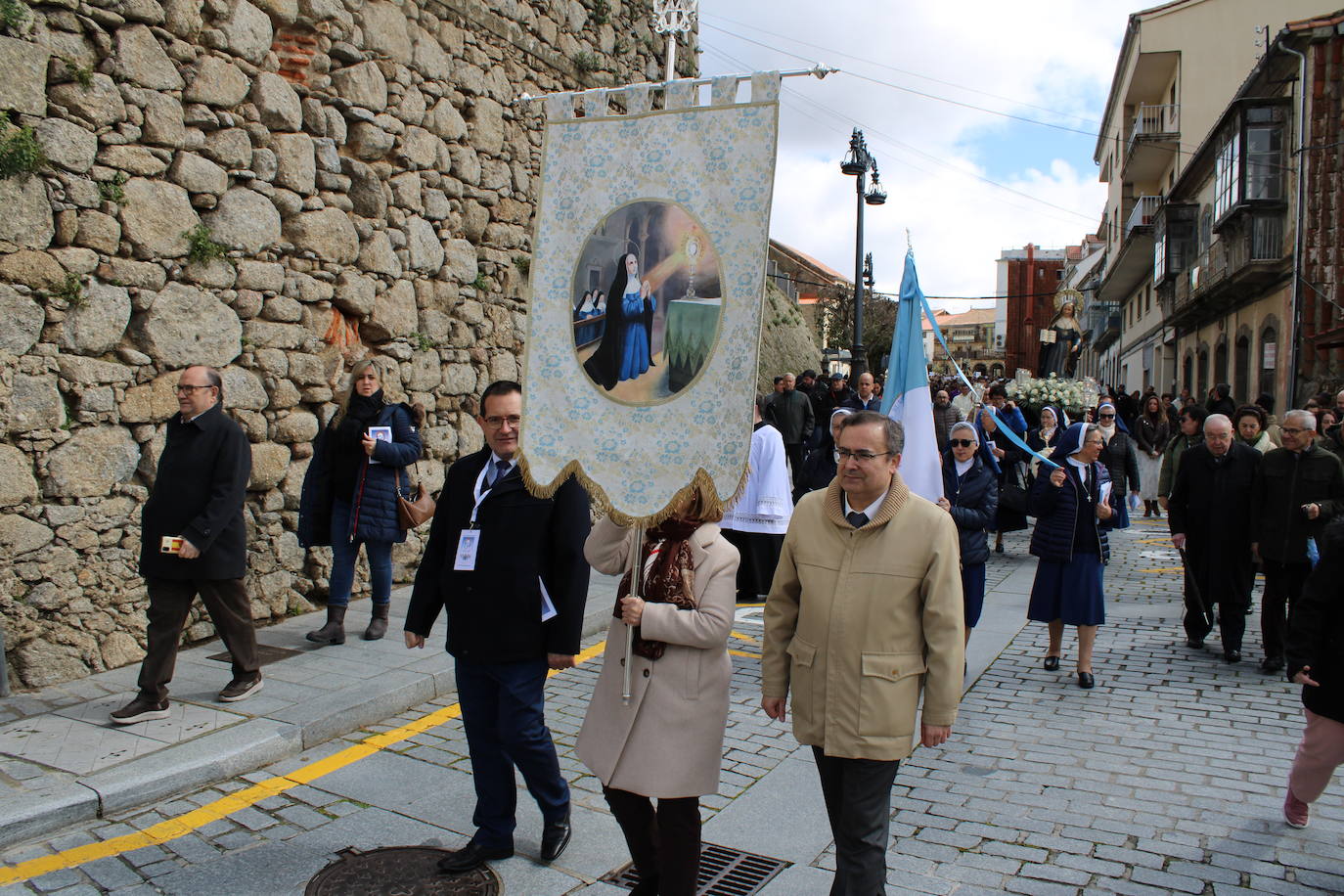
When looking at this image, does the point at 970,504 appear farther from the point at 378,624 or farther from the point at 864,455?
the point at 378,624

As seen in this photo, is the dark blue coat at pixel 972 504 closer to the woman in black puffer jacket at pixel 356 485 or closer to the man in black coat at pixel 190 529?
the woman in black puffer jacket at pixel 356 485

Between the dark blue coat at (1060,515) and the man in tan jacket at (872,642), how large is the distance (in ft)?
13.5

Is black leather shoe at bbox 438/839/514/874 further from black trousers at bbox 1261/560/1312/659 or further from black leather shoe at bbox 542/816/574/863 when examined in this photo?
black trousers at bbox 1261/560/1312/659

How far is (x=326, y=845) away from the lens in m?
4.10

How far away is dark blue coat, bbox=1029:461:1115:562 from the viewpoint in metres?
7.06

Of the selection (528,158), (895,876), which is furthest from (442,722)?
(528,158)

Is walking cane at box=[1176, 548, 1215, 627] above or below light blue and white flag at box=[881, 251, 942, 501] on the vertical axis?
below

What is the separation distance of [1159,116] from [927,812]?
40.2 metres

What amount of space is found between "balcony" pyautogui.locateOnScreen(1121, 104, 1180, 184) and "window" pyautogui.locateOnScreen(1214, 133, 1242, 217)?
1019 cm

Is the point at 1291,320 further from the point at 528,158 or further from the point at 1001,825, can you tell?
the point at 1001,825

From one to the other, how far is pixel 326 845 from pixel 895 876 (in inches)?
92.1

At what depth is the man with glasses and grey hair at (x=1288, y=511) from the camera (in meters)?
7.00

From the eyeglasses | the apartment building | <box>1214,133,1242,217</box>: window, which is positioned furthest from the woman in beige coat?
the apartment building

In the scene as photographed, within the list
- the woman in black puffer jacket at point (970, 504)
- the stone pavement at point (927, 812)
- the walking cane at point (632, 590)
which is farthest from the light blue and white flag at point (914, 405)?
the walking cane at point (632, 590)
